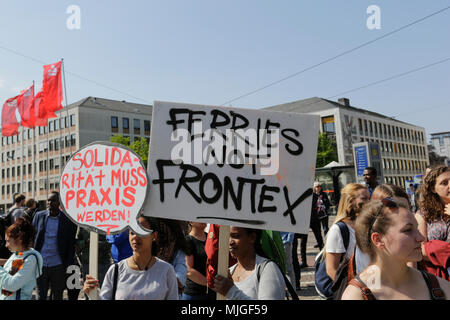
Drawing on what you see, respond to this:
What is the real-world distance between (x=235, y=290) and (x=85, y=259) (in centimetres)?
736

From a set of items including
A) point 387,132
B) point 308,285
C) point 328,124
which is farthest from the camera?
point 387,132

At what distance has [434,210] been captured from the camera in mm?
3236

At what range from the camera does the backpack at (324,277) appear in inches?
116

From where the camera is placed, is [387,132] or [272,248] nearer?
[272,248]

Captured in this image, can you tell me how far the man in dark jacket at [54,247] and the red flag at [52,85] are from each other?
57.3ft

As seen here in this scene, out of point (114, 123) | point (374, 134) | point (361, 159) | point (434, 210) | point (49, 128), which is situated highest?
point (114, 123)

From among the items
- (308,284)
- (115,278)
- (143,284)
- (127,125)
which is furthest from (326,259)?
(127,125)

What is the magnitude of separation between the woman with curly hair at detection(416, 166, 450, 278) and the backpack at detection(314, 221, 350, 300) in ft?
1.84

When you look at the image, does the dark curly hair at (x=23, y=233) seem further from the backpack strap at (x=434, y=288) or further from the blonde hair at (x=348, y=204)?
the backpack strap at (x=434, y=288)

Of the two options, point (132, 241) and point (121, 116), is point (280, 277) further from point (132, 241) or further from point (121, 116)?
point (121, 116)

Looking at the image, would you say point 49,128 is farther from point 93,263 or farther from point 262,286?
point 262,286

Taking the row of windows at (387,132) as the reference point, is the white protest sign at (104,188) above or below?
below

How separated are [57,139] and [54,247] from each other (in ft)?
173

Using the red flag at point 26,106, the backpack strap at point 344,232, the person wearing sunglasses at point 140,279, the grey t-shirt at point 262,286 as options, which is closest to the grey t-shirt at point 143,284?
the person wearing sunglasses at point 140,279
